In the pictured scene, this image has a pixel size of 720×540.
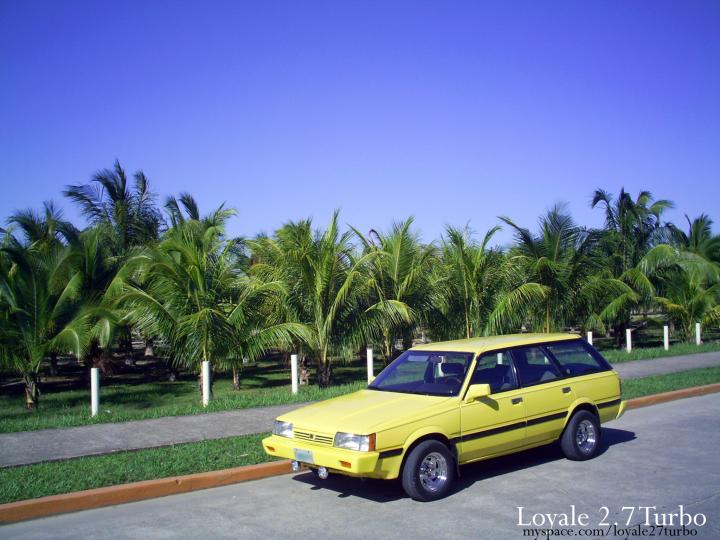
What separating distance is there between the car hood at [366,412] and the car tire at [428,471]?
0.35 meters

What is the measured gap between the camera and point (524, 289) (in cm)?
2053

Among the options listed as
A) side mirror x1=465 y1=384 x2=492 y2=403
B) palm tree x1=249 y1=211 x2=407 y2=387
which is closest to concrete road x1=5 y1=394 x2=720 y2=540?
side mirror x1=465 y1=384 x2=492 y2=403

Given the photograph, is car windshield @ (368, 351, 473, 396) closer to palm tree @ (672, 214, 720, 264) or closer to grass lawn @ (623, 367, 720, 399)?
grass lawn @ (623, 367, 720, 399)

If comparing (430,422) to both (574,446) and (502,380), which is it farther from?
(574,446)

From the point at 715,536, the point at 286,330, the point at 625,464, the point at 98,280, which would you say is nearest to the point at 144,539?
the point at 715,536

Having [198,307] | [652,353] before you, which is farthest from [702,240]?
[198,307]

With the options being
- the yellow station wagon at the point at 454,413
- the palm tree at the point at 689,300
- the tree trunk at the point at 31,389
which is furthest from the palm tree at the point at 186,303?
the palm tree at the point at 689,300

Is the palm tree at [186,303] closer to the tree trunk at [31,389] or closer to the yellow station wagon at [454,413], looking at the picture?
the tree trunk at [31,389]

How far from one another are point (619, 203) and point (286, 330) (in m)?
16.6

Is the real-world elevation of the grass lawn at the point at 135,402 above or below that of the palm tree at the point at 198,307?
below

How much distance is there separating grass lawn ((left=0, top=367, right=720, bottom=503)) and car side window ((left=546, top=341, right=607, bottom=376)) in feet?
13.1

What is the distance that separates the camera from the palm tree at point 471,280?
66.5ft

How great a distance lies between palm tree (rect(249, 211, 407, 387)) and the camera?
56.2 ft

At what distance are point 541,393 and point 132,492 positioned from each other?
4.85 metres
